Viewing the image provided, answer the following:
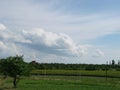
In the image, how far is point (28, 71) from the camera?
157 ft

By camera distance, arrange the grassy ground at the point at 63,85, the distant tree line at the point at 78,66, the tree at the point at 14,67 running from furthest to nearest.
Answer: the distant tree line at the point at 78,66
the tree at the point at 14,67
the grassy ground at the point at 63,85

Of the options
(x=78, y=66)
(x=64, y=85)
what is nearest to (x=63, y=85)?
(x=64, y=85)

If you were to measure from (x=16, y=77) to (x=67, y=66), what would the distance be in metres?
96.7

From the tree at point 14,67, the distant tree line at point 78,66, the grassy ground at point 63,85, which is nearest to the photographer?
the grassy ground at point 63,85

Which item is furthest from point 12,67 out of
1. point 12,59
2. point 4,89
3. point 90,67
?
point 90,67

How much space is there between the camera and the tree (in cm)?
4659

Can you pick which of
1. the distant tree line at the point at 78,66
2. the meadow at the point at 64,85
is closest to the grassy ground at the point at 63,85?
the meadow at the point at 64,85

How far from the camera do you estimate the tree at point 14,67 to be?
153ft

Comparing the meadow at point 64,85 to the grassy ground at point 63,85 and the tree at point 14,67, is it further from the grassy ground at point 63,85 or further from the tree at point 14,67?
the tree at point 14,67

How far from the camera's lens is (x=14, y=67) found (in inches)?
1843

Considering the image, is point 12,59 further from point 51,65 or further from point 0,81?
point 51,65

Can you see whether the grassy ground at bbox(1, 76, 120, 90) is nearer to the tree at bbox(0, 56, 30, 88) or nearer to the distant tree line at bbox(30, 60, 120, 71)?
the tree at bbox(0, 56, 30, 88)

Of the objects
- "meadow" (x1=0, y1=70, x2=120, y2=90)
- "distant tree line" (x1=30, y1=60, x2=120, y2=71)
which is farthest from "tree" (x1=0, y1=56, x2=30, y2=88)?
"distant tree line" (x1=30, y1=60, x2=120, y2=71)

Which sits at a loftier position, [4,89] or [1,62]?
[1,62]
